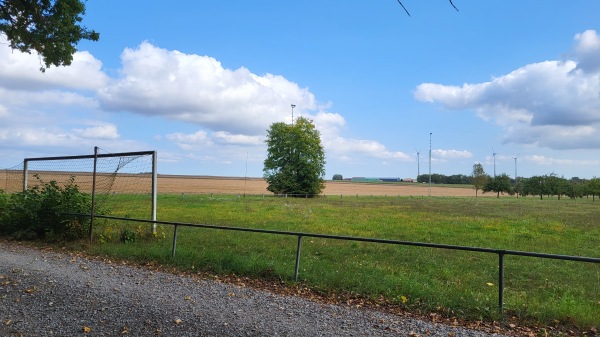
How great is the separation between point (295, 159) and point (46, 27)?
2140 inches

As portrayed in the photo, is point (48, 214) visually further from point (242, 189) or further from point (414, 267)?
point (242, 189)

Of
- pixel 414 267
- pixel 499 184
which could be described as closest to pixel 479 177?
pixel 499 184

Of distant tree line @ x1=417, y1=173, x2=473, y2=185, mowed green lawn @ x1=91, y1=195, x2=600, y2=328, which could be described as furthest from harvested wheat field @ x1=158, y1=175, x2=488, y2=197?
distant tree line @ x1=417, y1=173, x2=473, y2=185

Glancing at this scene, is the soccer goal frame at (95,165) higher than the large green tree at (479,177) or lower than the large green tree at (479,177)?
lower

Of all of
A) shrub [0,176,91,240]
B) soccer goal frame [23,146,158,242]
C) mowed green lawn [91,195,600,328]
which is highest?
soccer goal frame [23,146,158,242]

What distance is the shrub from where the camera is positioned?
11766 millimetres

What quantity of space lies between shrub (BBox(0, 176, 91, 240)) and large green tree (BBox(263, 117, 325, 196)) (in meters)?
49.9

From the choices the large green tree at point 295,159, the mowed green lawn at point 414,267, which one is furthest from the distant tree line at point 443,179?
the mowed green lawn at point 414,267

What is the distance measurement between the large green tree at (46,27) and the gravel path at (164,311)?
5.89 meters

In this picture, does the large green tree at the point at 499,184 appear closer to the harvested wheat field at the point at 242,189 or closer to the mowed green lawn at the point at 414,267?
the harvested wheat field at the point at 242,189

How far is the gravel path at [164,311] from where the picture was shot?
5250 mm

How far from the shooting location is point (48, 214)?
11.9 meters

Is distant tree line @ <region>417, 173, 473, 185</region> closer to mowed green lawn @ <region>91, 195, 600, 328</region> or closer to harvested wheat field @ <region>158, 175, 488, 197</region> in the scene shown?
harvested wheat field @ <region>158, 175, 488, 197</region>

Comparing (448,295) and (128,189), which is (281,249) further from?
(448,295)
